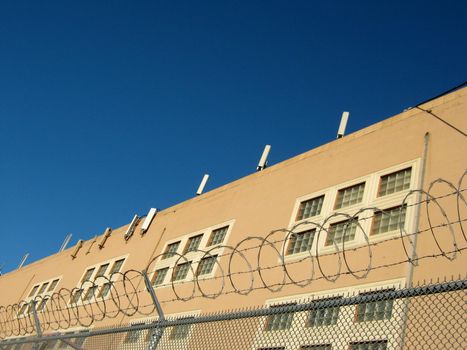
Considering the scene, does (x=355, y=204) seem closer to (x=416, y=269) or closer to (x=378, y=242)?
(x=378, y=242)

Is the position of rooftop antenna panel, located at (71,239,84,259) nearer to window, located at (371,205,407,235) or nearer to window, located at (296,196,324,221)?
window, located at (296,196,324,221)

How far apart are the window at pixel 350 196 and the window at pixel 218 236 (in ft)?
21.0

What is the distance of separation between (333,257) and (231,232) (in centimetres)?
684

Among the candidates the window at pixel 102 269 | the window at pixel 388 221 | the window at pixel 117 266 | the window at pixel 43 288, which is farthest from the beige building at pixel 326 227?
the window at pixel 43 288

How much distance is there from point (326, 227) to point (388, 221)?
2.45 m

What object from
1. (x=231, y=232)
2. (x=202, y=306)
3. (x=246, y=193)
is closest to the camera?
(x=202, y=306)

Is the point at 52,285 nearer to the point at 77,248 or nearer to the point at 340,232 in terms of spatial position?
the point at 77,248

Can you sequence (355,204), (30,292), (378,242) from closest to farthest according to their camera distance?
1. (378,242)
2. (355,204)
3. (30,292)

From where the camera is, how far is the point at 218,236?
68.9ft

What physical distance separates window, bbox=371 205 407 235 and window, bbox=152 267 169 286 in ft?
39.0

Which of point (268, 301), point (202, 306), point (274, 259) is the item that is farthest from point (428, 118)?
point (202, 306)

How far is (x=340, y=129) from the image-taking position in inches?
792

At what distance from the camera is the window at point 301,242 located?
16.0 meters

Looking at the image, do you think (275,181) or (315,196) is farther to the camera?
(275,181)
